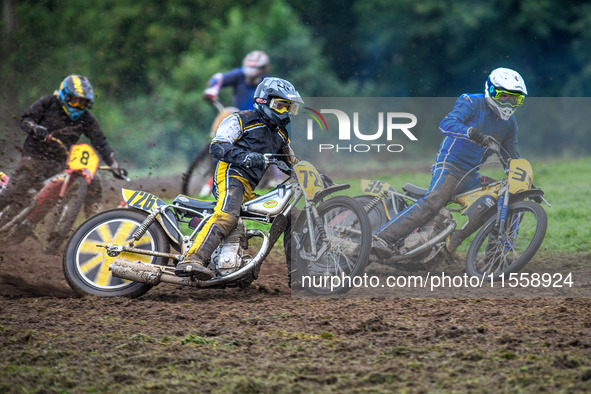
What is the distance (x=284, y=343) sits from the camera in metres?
5.93

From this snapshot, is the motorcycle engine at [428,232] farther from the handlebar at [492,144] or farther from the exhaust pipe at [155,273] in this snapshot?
the exhaust pipe at [155,273]

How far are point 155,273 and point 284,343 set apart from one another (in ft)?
6.76

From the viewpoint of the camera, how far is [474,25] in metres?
21.7

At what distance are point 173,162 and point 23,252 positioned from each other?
1301 centimetres

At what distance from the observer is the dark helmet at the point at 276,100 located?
7746 mm

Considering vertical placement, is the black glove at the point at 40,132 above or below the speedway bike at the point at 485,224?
above

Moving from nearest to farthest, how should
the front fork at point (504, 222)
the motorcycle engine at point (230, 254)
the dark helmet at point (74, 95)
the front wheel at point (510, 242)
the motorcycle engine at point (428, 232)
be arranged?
the motorcycle engine at point (230, 254), the front wheel at point (510, 242), the front fork at point (504, 222), the motorcycle engine at point (428, 232), the dark helmet at point (74, 95)

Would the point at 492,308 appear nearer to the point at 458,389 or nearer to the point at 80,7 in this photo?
the point at 458,389

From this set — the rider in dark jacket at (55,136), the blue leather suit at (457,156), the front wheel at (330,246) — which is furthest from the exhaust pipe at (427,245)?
the rider in dark jacket at (55,136)

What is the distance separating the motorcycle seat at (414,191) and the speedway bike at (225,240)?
3.06 feet

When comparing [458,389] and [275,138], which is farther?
[275,138]

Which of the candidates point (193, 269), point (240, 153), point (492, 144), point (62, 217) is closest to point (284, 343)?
point (193, 269)

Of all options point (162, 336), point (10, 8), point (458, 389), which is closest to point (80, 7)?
point (10, 8)

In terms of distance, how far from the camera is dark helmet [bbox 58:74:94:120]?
1073 centimetres
